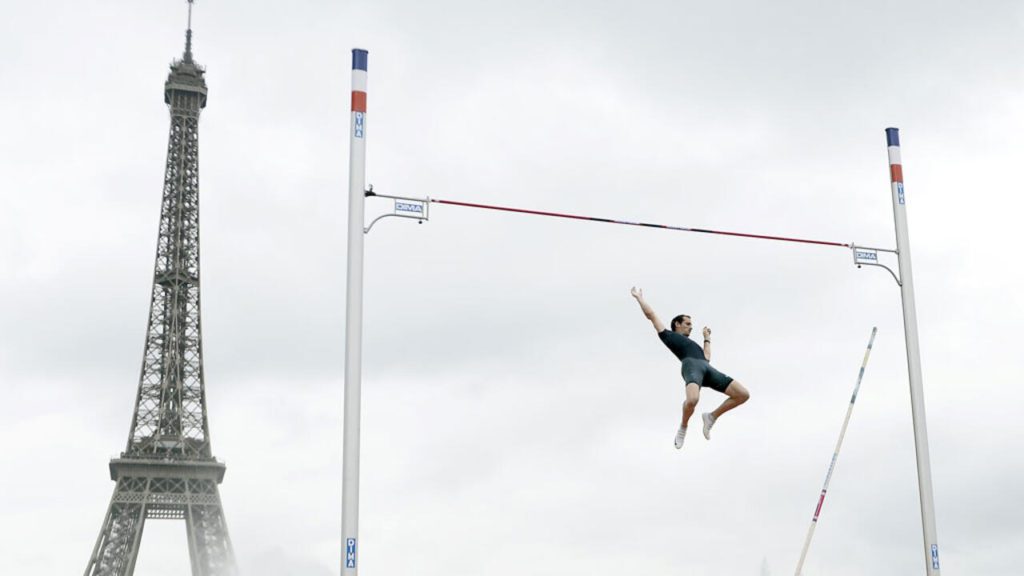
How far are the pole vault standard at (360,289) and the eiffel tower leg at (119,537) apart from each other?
2225 inches

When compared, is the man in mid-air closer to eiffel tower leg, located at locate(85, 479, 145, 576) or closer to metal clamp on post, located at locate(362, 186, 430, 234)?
metal clamp on post, located at locate(362, 186, 430, 234)

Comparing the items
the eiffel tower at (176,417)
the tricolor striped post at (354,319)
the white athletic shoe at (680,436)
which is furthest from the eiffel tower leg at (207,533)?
the white athletic shoe at (680,436)

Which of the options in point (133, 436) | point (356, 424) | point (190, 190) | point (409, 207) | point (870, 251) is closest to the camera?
point (356, 424)

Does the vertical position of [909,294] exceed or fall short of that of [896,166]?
it falls short

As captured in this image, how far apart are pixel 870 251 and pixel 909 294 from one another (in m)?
0.87

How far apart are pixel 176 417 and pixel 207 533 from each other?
321 inches

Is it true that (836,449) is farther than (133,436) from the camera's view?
No

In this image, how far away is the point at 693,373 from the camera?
12.2 metres

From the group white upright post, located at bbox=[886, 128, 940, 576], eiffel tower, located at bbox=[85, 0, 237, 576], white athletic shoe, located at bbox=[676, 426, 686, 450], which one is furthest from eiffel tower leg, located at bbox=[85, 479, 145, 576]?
white athletic shoe, located at bbox=[676, 426, 686, 450]

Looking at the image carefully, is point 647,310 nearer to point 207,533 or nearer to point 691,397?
point 691,397

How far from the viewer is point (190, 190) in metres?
77.0

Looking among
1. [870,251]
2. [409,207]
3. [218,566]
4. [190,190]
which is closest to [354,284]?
[409,207]

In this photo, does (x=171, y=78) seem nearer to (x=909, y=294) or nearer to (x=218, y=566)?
(x=218, y=566)

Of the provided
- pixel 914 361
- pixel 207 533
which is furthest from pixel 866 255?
pixel 207 533
